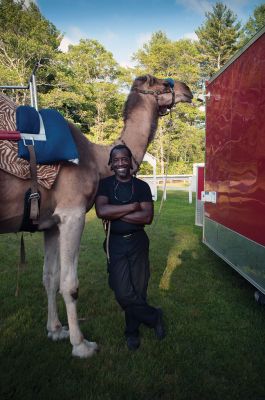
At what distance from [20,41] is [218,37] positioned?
3381 cm

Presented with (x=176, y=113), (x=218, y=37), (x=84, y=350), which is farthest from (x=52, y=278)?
(x=218, y=37)

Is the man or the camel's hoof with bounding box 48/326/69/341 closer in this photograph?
the man

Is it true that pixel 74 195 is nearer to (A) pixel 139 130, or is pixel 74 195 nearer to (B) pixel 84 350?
(A) pixel 139 130

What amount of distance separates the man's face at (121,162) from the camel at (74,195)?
30cm

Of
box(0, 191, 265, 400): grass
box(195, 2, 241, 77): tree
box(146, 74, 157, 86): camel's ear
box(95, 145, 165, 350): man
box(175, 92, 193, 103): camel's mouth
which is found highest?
box(195, 2, 241, 77): tree

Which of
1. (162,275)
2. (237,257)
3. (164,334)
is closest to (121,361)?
(164,334)

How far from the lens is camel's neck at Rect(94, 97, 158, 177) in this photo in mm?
4137

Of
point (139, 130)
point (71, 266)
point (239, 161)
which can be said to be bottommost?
point (71, 266)

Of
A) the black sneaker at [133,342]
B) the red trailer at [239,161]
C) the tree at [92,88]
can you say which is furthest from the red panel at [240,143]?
the tree at [92,88]

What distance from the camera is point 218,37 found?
49.2 m

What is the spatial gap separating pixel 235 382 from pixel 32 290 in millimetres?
3464

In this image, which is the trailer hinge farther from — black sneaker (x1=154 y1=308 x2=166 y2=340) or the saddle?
the saddle

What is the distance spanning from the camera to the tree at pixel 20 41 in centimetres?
2373

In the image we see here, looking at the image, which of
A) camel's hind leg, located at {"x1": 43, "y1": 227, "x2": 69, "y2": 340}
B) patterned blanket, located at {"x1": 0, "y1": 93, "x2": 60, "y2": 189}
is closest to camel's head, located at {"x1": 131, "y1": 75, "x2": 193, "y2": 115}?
patterned blanket, located at {"x1": 0, "y1": 93, "x2": 60, "y2": 189}
